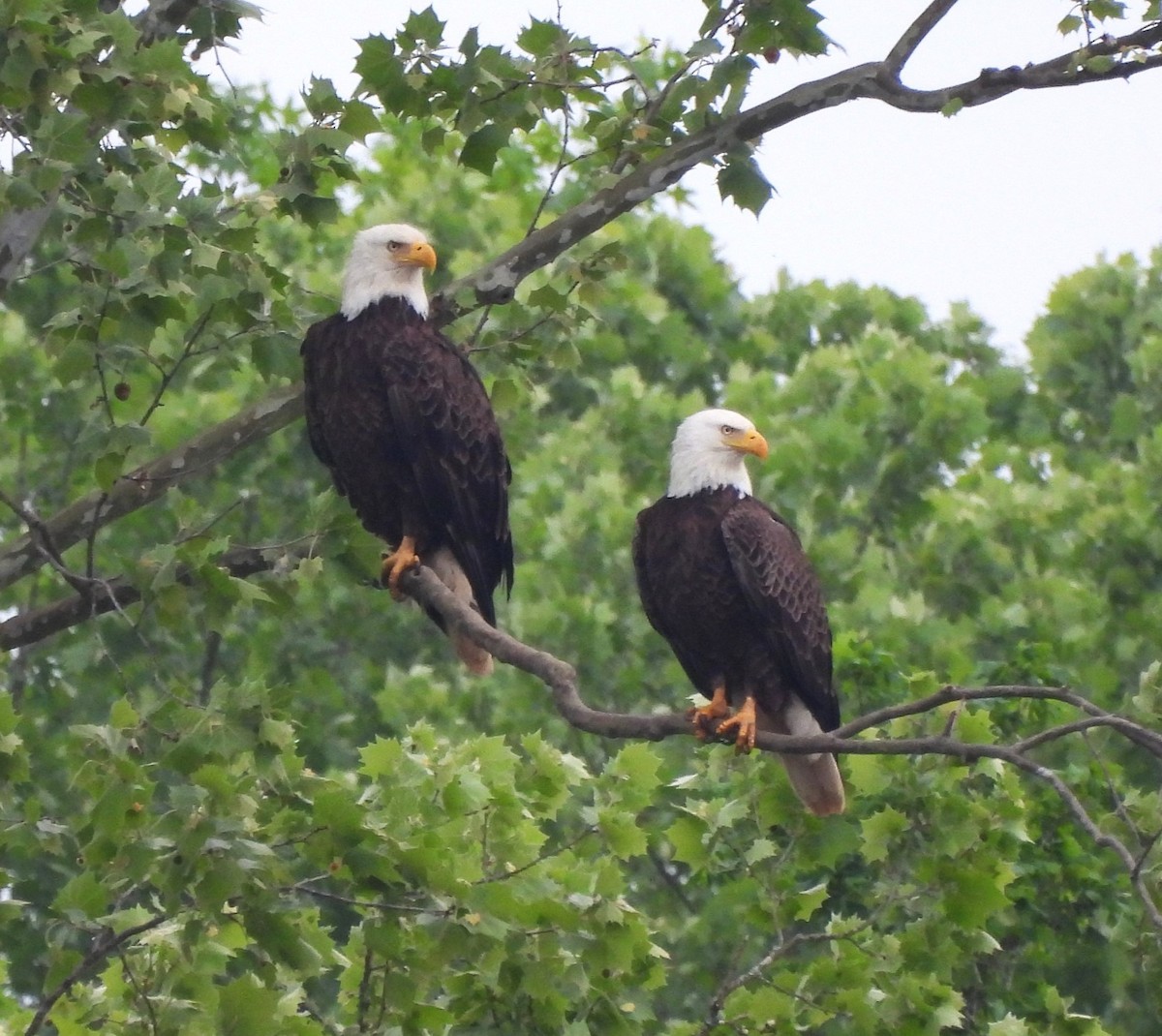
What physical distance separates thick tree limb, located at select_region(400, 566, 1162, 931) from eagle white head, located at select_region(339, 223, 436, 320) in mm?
1421

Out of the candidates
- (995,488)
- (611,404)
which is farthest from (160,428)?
(995,488)

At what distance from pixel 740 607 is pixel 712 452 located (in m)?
0.62

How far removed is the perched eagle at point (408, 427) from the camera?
627 centimetres

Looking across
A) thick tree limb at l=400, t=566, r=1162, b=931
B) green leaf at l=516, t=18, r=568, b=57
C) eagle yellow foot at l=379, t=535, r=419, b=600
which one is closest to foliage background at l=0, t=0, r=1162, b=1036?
green leaf at l=516, t=18, r=568, b=57

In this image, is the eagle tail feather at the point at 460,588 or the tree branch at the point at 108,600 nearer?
the tree branch at the point at 108,600

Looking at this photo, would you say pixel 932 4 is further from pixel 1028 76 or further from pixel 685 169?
pixel 685 169

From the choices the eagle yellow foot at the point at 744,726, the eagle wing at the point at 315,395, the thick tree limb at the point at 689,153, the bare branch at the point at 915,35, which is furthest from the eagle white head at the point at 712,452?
the bare branch at the point at 915,35

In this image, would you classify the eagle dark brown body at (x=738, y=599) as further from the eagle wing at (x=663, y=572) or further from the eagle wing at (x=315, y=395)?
the eagle wing at (x=315, y=395)

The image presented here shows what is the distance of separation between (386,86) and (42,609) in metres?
1.63

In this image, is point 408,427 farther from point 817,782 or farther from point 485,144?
point 817,782

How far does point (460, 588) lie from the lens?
6.56 metres

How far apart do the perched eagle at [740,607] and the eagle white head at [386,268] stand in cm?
105

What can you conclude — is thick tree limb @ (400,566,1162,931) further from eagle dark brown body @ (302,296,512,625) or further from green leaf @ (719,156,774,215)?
green leaf @ (719,156,774,215)

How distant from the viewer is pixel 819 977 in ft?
19.9
